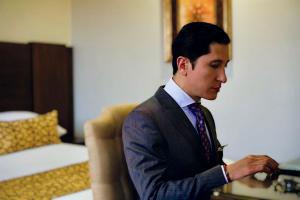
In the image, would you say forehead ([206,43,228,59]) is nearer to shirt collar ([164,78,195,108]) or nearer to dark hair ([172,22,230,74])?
dark hair ([172,22,230,74])

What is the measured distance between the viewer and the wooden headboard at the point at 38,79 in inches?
146

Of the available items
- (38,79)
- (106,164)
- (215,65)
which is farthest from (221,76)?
(38,79)

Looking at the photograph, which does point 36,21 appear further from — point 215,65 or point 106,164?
point 215,65

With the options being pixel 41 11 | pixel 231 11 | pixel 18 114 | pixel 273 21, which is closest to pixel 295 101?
pixel 273 21

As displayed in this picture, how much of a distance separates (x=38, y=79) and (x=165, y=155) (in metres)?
2.97

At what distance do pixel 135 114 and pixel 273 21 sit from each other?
7.06 ft

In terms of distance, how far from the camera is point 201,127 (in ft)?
4.65

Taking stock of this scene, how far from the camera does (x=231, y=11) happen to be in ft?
10.8

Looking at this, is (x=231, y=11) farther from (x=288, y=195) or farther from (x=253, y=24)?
(x=288, y=195)

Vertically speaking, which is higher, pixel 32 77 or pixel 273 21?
pixel 273 21

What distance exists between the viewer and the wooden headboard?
146 inches

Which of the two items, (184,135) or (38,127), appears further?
(38,127)

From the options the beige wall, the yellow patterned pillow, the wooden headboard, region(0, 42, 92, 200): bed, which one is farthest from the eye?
the beige wall

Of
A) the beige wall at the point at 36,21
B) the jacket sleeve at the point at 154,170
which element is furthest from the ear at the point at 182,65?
the beige wall at the point at 36,21
